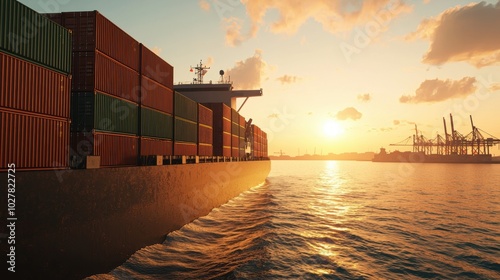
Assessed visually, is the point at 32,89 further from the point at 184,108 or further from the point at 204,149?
the point at 204,149

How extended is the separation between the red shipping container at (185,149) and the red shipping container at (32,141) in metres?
10.9

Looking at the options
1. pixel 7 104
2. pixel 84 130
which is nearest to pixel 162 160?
pixel 84 130

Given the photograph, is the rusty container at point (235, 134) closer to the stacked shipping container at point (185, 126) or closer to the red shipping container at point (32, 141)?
the stacked shipping container at point (185, 126)

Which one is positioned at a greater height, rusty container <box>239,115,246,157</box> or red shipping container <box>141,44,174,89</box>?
red shipping container <box>141,44,174,89</box>

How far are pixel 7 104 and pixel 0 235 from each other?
11.6 ft

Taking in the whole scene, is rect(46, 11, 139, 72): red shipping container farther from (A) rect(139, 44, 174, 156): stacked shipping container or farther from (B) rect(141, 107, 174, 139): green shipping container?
(B) rect(141, 107, 174, 139): green shipping container

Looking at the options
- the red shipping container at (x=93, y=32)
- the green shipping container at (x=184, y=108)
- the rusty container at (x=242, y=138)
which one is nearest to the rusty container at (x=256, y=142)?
the rusty container at (x=242, y=138)

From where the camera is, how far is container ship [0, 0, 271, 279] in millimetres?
7598

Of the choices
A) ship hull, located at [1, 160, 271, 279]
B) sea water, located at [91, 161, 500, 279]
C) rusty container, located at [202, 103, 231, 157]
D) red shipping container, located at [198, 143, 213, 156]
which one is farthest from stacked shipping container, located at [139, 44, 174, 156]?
rusty container, located at [202, 103, 231, 157]

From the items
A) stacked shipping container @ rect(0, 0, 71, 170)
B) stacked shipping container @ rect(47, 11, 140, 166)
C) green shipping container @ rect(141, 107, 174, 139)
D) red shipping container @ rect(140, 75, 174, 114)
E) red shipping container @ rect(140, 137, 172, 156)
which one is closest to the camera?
stacked shipping container @ rect(0, 0, 71, 170)

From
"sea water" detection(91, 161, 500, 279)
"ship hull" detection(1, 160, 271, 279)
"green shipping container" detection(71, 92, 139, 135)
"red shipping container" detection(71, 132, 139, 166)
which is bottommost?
"sea water" detection(91, 161, 500, 279)

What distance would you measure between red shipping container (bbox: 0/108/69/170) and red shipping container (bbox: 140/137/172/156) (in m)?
6.14

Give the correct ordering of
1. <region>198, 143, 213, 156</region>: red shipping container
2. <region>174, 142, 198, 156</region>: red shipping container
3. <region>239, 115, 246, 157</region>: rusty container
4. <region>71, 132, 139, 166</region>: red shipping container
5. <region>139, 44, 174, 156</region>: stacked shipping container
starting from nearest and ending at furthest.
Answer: <region>71, 132, 139, 166</region>: red shipping container
<region>139, 44, 174, 156</region>: stacked shipping container
<region>174, 142, 198, 156</region>: red shipping container
<region>198, 143, 213, 156</region>: red shipping container
<region>239, 115, 246, 157</region>: rusty container

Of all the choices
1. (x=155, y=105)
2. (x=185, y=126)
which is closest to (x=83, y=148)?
(x=155, y=105)
